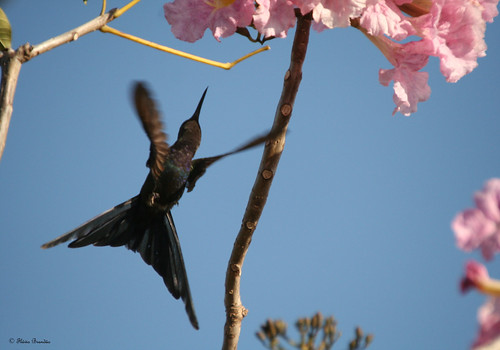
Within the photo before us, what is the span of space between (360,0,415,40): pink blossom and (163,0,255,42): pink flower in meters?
0.38

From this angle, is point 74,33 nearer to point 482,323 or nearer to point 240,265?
point 482,323

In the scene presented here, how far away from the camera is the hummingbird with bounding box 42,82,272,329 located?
101 inches

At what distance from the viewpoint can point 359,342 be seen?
2.26 meters

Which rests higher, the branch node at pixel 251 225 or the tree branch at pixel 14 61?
the branch node at pixel 251 225

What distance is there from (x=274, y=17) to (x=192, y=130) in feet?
5.20

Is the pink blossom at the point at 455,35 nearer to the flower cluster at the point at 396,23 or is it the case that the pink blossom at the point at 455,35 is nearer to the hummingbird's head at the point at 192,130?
the flower cluster at the point at 396,23

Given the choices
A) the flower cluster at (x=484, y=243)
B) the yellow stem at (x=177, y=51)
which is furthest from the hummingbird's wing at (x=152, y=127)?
the flower cluster at (x=484, y=243)

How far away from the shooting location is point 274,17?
74.2 inches

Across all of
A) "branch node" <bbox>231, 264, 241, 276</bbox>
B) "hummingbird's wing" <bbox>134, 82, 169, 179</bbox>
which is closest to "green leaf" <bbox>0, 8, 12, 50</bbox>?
"hummingbird's wing" <bbox>134, 82, 169, 179</bbox>

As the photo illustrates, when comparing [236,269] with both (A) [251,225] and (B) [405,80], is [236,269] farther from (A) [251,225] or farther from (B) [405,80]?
(B) [405,80]

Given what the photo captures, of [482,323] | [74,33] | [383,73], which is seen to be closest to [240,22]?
[383,73]

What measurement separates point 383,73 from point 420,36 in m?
0.19

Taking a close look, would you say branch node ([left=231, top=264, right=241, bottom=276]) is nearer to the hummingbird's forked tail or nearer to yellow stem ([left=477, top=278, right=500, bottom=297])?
the hummingbird's forked tail

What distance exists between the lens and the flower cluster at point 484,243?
66 centimetres
